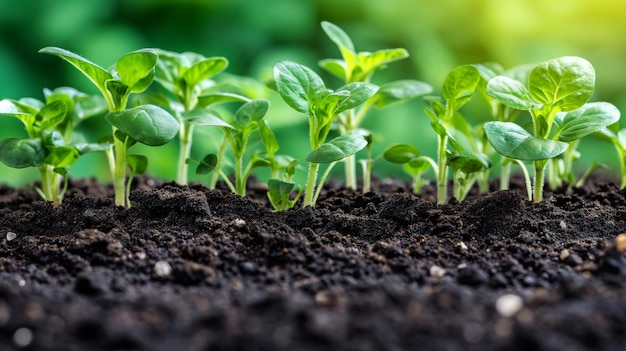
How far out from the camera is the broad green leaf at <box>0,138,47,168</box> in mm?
1238

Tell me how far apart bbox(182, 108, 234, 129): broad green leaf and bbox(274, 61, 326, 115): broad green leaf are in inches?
4.9

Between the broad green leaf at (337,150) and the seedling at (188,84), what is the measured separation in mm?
260

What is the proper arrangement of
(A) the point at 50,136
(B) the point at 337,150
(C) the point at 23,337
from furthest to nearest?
(A) the point at 50,136, (B) the point at 337,150, (C) the point at 23,337

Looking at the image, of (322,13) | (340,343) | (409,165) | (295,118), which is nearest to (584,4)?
(322,13)

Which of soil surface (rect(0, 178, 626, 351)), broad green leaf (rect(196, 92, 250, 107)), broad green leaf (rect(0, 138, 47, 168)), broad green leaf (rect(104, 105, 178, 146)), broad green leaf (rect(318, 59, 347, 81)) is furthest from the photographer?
broad green leaf (rect(318, 59, 347, 81))

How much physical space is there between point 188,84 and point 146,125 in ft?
1.08

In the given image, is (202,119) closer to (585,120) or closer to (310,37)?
(585,120)

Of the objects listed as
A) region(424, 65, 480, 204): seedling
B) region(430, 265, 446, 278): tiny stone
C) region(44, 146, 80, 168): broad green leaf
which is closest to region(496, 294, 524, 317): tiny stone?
region(430, 265, 446, 278): tiny stone

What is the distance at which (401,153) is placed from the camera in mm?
1422

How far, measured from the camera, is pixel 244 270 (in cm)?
101

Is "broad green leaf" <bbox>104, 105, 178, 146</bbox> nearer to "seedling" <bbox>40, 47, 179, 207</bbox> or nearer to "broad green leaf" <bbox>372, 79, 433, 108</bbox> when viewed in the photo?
"seedling" <bbox>40, 47, 179, 207</bbox>

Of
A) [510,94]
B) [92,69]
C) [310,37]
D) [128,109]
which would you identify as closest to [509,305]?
[510,94]

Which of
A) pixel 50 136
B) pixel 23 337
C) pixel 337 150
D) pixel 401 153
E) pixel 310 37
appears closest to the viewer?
pixel 23 337

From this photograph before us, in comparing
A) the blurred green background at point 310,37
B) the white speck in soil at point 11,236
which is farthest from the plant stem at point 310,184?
the blurred green background at point 310,37
